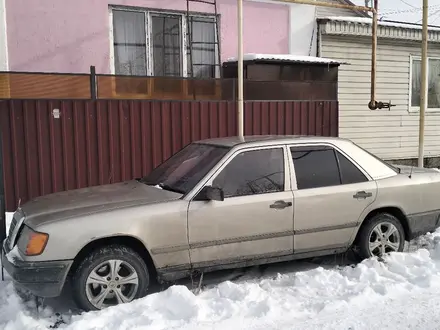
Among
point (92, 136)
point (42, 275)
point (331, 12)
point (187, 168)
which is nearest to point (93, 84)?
point (92, 136)

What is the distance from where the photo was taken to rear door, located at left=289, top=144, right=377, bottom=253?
4746 mm

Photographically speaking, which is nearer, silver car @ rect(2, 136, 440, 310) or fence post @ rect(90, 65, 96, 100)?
silver car @ rect(2, 136, 440, 310)

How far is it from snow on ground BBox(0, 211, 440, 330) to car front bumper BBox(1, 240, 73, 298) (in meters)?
0.25

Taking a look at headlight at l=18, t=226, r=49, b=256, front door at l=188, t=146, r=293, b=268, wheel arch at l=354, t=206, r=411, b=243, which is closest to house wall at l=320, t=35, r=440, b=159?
wheel arch at l=354, t=206, r=411, b=243

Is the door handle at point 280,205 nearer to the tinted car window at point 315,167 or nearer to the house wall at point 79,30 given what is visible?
the tinted car window at point 315,167

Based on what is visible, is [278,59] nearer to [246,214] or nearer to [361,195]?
[361,195]

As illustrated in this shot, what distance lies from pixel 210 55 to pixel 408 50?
18.4ft

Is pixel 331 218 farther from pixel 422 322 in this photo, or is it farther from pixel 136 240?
pixel 136 240

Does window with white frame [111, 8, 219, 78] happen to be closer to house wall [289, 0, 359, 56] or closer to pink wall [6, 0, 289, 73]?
pink wall [6, 0, 289, 73]

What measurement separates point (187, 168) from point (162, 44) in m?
4.92

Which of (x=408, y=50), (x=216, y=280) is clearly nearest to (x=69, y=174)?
(x=216, y=280)

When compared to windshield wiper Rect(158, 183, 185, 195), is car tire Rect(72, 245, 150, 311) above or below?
below


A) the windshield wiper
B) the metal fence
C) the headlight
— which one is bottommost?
the headlight

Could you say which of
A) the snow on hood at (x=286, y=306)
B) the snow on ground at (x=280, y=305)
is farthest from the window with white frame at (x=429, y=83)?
the snow on hood at (x=286, y=306)
